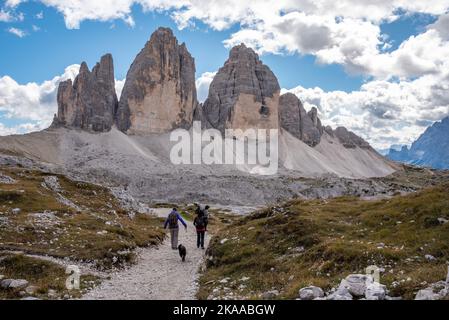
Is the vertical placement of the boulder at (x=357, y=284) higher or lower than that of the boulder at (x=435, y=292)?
lower

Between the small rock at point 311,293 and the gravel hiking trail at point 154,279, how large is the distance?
6128 mm

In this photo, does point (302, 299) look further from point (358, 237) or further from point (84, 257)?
point (84, 257)

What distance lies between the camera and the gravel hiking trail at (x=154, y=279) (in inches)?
711

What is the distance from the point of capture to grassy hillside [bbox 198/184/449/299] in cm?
1572

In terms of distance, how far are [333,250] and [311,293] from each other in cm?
604

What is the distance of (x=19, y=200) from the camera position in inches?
1553

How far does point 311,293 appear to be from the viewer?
43.4 ft

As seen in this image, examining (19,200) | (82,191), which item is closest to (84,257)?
(19,200)

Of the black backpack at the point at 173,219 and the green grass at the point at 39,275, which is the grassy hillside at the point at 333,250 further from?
the green grass at the point at 39,275

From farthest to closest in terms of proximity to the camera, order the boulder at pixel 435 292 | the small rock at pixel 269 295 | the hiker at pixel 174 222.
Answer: the hiker at pixel 174 222 → the small rock at pixel 269 295 → the boulder at pixel 435 292

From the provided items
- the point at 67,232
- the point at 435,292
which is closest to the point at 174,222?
the point at 67,232

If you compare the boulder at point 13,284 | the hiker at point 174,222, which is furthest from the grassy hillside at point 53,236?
the hiker at point 174,222

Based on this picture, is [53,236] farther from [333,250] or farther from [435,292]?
[435,292]
